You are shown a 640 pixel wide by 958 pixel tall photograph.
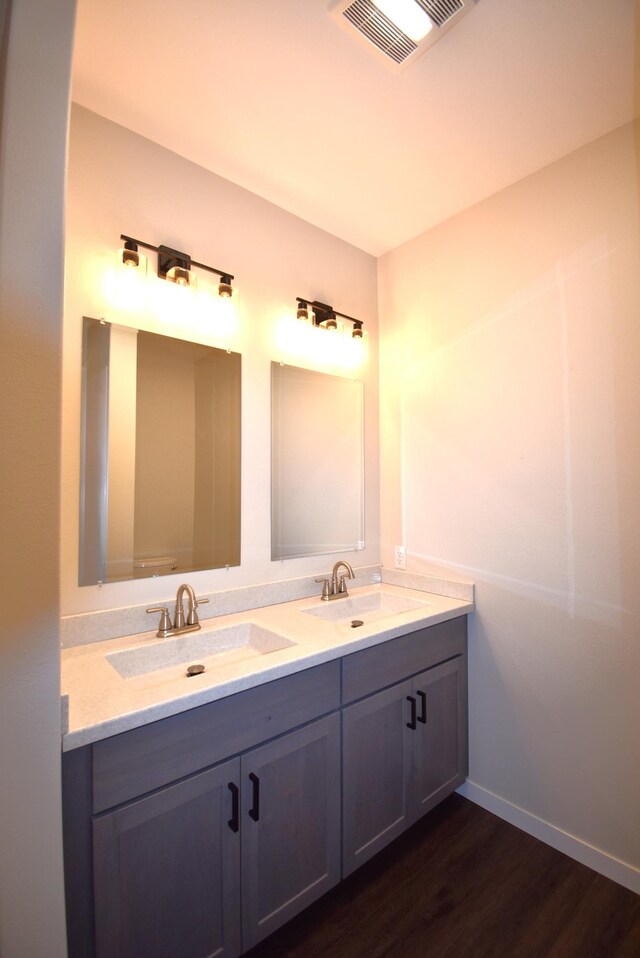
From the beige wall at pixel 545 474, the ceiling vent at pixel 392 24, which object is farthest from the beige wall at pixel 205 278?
the ceiling vent at pixel 392 24

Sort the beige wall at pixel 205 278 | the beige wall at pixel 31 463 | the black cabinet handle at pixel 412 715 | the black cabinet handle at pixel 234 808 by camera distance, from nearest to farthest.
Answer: the beige wall at pixel 31 463 → the black cabinet handle at pixel 234 808 → the beige wall at pixel 205 278 → the black cabinet handle at pixel 412 715

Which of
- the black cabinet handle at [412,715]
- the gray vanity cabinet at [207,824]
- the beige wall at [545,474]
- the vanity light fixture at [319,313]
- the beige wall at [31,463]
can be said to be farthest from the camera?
the vanity light fixture at [319,313]

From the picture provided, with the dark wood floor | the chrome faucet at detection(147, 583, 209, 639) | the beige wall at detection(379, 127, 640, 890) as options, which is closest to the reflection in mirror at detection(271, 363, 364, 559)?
the beige wall at detection(379, 127, 640, 890)

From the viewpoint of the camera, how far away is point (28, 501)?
0.74 m

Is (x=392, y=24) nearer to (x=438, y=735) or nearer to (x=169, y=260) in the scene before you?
(x=169, y=260)

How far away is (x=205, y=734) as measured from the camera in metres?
1.10

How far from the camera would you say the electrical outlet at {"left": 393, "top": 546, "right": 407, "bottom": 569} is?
220 centimetres

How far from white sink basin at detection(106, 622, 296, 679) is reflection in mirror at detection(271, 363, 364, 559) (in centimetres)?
40

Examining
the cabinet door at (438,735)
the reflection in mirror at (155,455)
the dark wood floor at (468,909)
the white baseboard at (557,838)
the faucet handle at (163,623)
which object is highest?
the reflection in mirror at (155,455)

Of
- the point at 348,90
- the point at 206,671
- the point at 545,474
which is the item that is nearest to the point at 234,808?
the point at 206,671

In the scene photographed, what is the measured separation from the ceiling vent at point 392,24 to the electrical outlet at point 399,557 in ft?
6.11

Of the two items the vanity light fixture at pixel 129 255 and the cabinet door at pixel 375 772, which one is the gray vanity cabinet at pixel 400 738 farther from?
the vanity light fixture at pixel 129 255

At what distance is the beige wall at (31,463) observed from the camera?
2.34ft

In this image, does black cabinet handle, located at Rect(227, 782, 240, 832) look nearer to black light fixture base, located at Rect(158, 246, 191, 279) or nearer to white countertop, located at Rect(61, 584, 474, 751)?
white countertop, located at Rect(61, 584, 474, 751)
